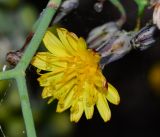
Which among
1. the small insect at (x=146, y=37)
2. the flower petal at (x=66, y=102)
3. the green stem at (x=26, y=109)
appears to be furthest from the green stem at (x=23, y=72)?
the small insect at (x=146, y=37)

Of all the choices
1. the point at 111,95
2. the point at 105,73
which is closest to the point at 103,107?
the point at 111,95

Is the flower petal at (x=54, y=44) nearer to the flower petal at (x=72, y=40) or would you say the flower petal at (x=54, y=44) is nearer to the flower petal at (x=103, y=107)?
the flower petal at (x=72, y=40)

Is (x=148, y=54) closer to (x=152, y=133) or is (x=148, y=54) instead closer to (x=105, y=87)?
(x=152, y=133)

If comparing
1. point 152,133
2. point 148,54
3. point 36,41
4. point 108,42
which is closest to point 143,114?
point 152,133

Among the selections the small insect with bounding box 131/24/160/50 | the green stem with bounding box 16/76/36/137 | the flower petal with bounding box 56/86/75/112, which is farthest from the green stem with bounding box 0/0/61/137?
the small insect with bounding box 131/24/160/50

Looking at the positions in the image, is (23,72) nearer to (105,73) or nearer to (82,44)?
(82,44)
